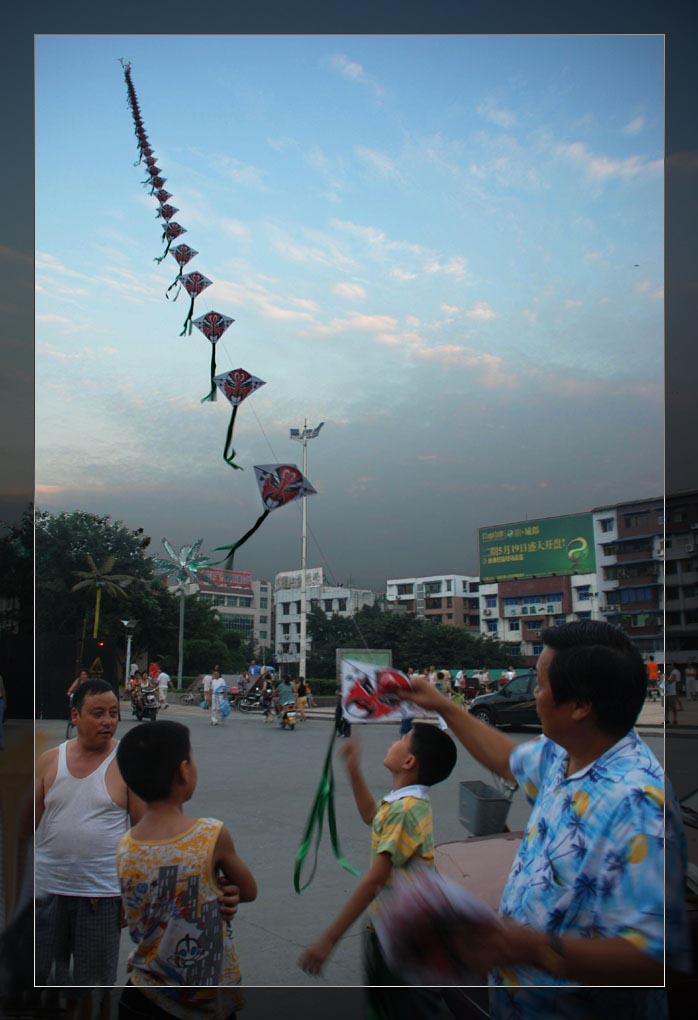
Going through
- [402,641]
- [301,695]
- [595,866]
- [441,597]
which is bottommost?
[595,866]

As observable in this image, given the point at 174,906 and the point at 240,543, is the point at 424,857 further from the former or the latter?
the point at 240,543

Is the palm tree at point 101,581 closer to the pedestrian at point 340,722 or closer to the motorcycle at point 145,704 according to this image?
the motorcycle at point 145,704

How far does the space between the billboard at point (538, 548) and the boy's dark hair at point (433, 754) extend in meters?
0.59

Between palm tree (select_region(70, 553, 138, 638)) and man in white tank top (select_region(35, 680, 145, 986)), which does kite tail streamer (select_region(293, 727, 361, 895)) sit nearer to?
man in white tank top (select_region(35, 680, 145, 986))

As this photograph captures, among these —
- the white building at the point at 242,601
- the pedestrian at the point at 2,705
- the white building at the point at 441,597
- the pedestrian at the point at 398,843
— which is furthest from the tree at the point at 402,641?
the pedestrian at the point at 2,705

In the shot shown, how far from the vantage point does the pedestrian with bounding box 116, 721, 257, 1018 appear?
4.92 ft

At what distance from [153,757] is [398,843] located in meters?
0.56

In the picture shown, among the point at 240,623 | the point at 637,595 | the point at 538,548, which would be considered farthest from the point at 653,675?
the point at 240,623

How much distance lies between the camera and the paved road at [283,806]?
2018 mm

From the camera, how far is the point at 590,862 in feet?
3.84

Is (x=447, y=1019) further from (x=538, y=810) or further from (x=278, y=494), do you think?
(x=278, y=494)

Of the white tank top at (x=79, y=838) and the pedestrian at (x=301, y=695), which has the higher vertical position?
the pedestrian at (x=301, y=695)

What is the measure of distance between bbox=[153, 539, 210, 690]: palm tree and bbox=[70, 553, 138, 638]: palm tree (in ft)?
0.32

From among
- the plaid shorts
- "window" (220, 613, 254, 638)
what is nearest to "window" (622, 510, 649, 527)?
"window" (220, 613, 254, 638)
